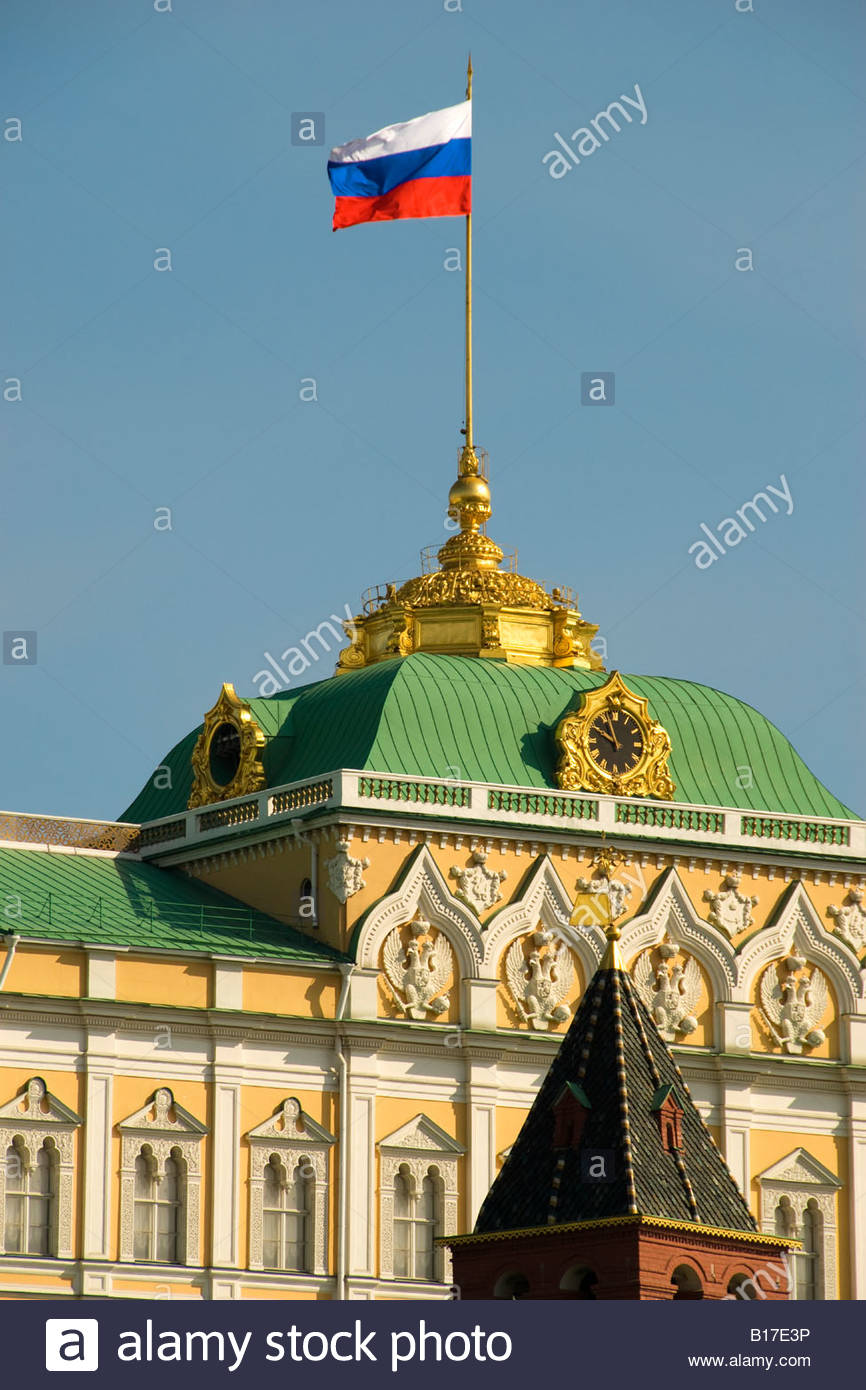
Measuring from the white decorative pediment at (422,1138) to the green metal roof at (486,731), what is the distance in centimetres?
775

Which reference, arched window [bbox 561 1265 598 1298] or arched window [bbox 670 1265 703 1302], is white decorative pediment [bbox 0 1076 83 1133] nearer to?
arched window [bbox 561 1265 598 1298]

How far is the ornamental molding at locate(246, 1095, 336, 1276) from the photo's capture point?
82.1 m

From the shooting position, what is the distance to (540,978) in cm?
8638

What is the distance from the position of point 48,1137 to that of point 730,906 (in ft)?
57.2

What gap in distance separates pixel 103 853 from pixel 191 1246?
38.7ft

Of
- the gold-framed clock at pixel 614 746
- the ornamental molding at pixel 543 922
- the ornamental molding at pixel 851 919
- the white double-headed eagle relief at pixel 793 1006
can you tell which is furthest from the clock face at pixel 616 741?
the ornamental molding at pixel 851 919

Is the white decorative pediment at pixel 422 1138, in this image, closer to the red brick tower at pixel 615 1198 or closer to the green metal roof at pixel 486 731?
the green metal roof at pixel 486 731

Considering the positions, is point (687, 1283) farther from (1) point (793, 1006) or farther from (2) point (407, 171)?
(2) point (407, 171)

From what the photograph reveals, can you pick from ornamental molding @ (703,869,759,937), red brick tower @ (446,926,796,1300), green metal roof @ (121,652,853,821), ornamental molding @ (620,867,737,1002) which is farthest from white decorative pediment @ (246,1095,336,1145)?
red brick tower @ (446,926,796,1300)

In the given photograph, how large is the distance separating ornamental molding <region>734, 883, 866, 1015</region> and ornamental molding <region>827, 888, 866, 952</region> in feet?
0.83

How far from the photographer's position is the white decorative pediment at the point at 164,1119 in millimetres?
81188

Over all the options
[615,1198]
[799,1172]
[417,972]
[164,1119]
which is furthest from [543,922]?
[615,1198]

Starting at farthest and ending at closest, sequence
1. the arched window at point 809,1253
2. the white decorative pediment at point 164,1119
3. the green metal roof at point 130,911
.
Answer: the arched window at point 809,1253 → the green metal roof at point 130,911 → the white decorative pediment at point 164,1119
